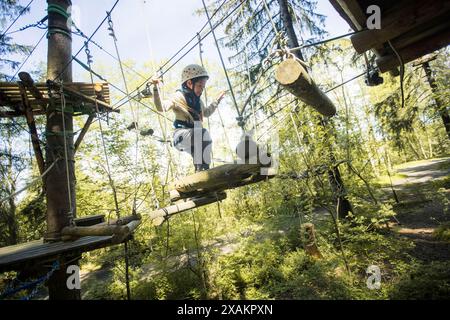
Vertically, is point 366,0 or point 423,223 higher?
point 366,0

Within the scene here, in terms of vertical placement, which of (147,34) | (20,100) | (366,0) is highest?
(147,34)

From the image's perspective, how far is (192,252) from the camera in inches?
358

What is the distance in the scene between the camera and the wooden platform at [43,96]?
157 inches

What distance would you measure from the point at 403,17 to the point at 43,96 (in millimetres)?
5115

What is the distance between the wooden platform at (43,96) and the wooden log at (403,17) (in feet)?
14.0

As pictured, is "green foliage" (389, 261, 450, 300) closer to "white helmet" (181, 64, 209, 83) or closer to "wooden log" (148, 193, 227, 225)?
"wooden log" (148, 193, 227, 225)

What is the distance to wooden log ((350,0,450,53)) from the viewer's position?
203 centimetres

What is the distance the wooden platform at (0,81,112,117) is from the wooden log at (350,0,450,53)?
168 inches

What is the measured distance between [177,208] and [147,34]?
8.78 feet

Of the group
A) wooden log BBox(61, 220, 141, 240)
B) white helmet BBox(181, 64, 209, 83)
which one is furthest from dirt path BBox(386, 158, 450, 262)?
wooden log BBox(61, 220, 141, 240)

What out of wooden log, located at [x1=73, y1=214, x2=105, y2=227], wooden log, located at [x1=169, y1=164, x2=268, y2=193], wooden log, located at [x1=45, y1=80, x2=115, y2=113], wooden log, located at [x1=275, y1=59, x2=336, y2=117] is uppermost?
wooden log, located at [x1=45, y1=80, x2=115, y2=113]

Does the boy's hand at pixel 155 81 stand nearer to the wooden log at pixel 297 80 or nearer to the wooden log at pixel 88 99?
the wooden log at pixel 88 99
